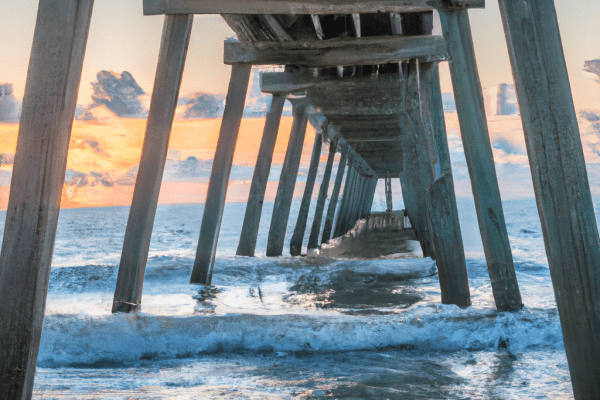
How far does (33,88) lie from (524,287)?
4307 millimetres

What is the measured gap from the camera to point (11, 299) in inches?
69.4

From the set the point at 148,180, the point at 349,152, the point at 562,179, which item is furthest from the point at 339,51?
the point at 349,152

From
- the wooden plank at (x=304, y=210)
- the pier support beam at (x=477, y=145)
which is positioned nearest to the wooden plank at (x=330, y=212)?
the wooden plank at (x=304, y=210)

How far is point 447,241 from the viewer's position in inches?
137

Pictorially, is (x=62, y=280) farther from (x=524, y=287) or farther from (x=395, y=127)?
(x=395, y=127)

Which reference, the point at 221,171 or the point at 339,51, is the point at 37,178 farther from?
the point at 339,51

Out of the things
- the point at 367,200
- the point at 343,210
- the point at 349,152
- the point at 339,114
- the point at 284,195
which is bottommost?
the point at 284,195

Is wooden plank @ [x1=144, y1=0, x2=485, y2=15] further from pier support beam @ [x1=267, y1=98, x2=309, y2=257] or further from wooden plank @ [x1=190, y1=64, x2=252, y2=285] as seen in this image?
pier support beam @ [x1=267, y1=98, x2=309, y2=257]

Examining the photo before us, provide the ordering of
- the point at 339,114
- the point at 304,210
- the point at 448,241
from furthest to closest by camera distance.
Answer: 1. the point at 304,210
2. the point at 339,114
3. the point at 448,241

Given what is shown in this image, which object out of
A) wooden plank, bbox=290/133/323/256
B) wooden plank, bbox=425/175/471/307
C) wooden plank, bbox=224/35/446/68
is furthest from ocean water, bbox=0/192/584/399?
wooden plank, bbox=290/133/323/256

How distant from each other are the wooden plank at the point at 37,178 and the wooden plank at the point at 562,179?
1.53 metres

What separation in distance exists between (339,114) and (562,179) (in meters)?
6.36

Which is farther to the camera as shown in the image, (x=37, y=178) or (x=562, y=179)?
(x=37, y=178)

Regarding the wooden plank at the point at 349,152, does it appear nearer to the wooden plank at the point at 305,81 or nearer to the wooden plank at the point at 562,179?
the wooden plank at the point at 305,81
